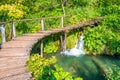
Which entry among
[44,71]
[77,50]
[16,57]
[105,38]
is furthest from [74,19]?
[44,71]

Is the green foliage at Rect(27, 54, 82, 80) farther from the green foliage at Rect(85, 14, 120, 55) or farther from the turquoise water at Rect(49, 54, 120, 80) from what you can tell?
the green foliage at Rect(85, 14, 120, 55)

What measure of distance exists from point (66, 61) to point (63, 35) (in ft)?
10.9

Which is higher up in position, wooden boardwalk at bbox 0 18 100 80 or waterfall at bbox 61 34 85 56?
wooden boardwalk at bbox 0 18 100 80

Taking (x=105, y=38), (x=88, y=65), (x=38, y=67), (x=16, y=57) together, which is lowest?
(x=88, y=65)

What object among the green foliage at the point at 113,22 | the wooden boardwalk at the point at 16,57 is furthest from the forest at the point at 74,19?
the wooden boardwalk at the point at 16,57

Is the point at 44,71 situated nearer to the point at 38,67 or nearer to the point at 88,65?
the point at 38,67

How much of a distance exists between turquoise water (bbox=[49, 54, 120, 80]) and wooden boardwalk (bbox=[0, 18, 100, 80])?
303cm

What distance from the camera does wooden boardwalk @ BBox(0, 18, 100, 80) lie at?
7.91 m

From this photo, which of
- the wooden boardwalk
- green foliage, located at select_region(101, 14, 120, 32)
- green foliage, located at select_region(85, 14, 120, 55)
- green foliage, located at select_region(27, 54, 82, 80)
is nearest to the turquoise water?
green foliage, located at select_region(85, 14, 120, 55)

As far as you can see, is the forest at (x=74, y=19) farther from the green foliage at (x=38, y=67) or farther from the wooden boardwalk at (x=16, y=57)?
the green foliage at (x=38, y=67)

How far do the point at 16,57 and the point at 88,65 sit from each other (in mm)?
7756

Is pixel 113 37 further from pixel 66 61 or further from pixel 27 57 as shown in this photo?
pixel 27 57

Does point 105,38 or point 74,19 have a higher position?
point 74,19

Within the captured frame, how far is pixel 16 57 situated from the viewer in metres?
10.0
